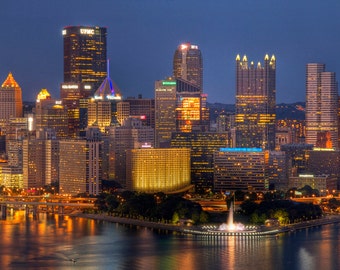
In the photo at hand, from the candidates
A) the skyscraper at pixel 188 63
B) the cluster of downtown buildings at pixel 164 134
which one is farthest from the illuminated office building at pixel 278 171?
the skyscraper at pixel 188 63

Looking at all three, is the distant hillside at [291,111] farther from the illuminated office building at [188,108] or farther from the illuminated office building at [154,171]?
the illuminated office building at [154,171]

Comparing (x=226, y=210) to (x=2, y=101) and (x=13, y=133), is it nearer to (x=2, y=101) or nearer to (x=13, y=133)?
(x=13, y=133)

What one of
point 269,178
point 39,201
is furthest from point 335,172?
point 39,201

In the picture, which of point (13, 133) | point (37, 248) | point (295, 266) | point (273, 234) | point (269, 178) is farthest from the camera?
point (13, 133)

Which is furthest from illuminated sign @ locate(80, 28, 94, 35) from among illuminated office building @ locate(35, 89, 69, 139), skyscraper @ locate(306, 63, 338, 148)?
skyscraper @ locate(306, 63, 338, 148)

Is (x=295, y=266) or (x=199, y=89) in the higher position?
(x=199, y=89)

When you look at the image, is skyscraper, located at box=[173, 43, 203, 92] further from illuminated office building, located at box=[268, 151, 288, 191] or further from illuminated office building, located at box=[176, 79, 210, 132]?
illuminated office building, located at box=[268, 151, 288, 191]
